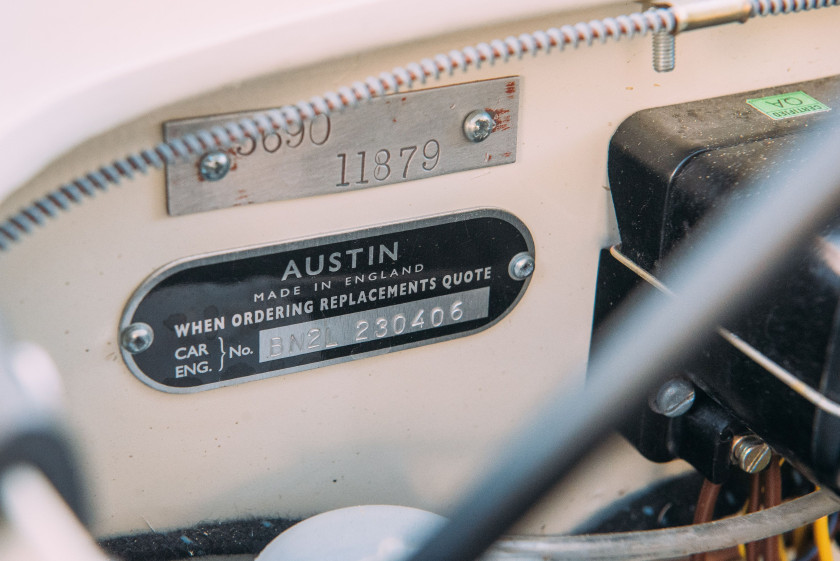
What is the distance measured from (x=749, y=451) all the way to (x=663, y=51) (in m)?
0.39

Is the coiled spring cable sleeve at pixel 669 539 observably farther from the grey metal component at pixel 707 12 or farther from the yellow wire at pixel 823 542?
the grey metal component at pixel 707 12

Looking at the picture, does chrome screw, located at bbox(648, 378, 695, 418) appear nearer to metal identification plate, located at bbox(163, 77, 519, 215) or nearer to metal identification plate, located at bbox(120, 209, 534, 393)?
metal identification plate, located at bbox(120, 209, 534, 393)

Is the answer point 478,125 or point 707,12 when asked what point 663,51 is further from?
point 478,125

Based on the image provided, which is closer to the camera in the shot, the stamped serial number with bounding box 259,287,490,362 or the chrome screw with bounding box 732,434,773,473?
the stamped serial number with bounding box 259,287,490,362

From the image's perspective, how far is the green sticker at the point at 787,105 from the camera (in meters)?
0.83

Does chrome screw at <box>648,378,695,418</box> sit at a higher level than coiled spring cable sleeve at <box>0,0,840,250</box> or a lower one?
lower

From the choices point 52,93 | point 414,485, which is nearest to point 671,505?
point 414,485

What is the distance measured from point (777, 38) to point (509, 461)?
54cm

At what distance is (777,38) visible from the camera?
850 mm

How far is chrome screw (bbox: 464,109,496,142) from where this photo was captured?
2.44 feet

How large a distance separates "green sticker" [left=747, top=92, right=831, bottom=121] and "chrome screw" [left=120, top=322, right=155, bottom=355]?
56 centimetres

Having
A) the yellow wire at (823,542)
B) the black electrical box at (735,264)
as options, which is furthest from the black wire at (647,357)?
the yellow wire at (823,542)

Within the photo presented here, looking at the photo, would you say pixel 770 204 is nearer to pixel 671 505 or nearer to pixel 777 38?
pixel 777 38

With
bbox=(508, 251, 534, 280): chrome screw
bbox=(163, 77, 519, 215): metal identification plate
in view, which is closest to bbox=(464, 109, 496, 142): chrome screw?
bbox=(163, 77, 519, 215): metal identification plate
